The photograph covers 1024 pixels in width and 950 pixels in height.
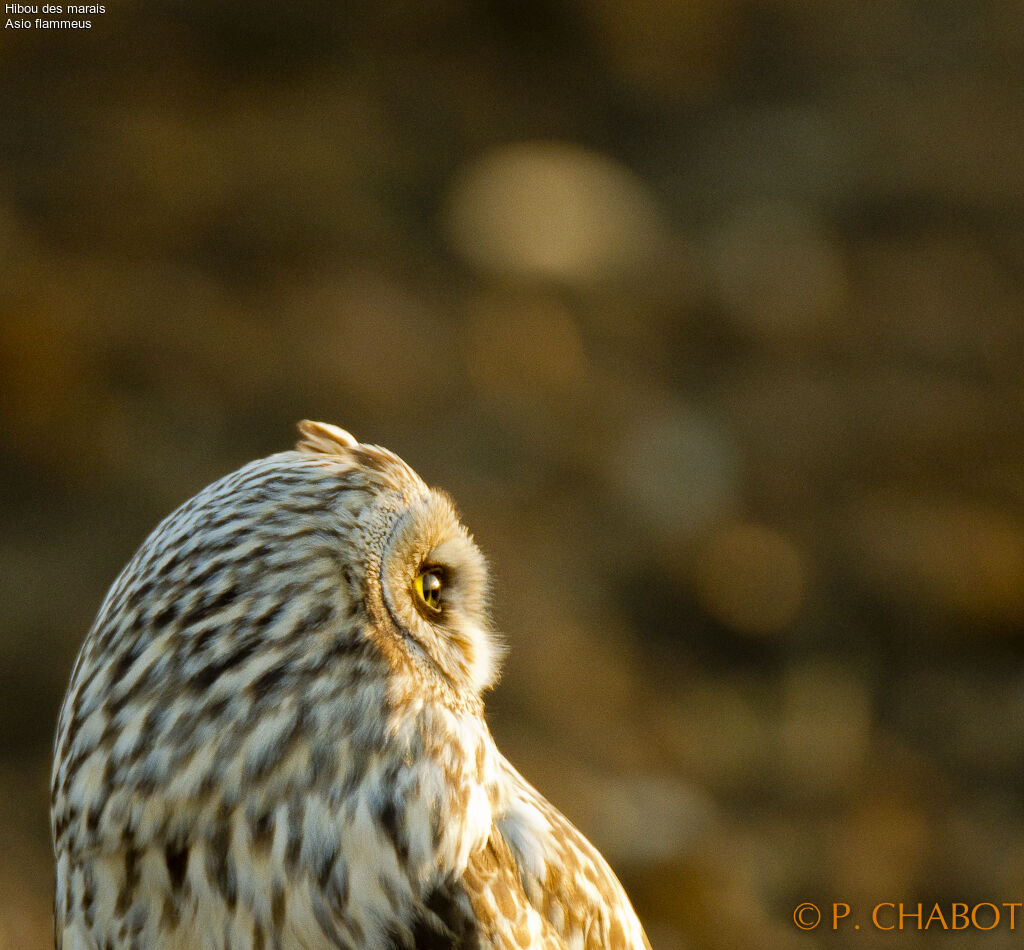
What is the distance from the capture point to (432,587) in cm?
150

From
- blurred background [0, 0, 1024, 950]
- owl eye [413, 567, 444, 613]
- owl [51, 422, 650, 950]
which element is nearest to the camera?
owl [51, 422, 650, 950]

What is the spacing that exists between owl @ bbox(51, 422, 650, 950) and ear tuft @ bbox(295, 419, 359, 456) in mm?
159

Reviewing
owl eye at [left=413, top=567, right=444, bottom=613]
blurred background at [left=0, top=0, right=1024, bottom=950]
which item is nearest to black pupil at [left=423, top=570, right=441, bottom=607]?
owl eye at [left=413, top=567, right=444, bottom=613]

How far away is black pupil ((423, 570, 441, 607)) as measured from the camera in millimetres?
1486

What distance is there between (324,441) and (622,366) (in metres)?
5.11

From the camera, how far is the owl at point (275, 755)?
124 cm

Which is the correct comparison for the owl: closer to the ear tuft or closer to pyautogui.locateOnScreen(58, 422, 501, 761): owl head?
pyautogui.locateOnScreen(58, 422, 501, 761): owl head

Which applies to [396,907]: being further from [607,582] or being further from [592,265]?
[592,265]

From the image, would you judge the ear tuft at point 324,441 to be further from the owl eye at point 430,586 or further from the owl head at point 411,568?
the owl eye at point 430,586

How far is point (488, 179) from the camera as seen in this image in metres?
6.86

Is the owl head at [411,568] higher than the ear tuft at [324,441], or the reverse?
the ear tuft at [324,441]

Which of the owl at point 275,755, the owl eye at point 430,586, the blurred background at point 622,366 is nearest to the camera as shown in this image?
the owl at point 275,755

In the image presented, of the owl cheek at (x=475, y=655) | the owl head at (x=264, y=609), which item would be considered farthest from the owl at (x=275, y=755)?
the owl cheek at (x=475, y=655)

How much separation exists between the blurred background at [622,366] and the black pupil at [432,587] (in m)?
2.92
